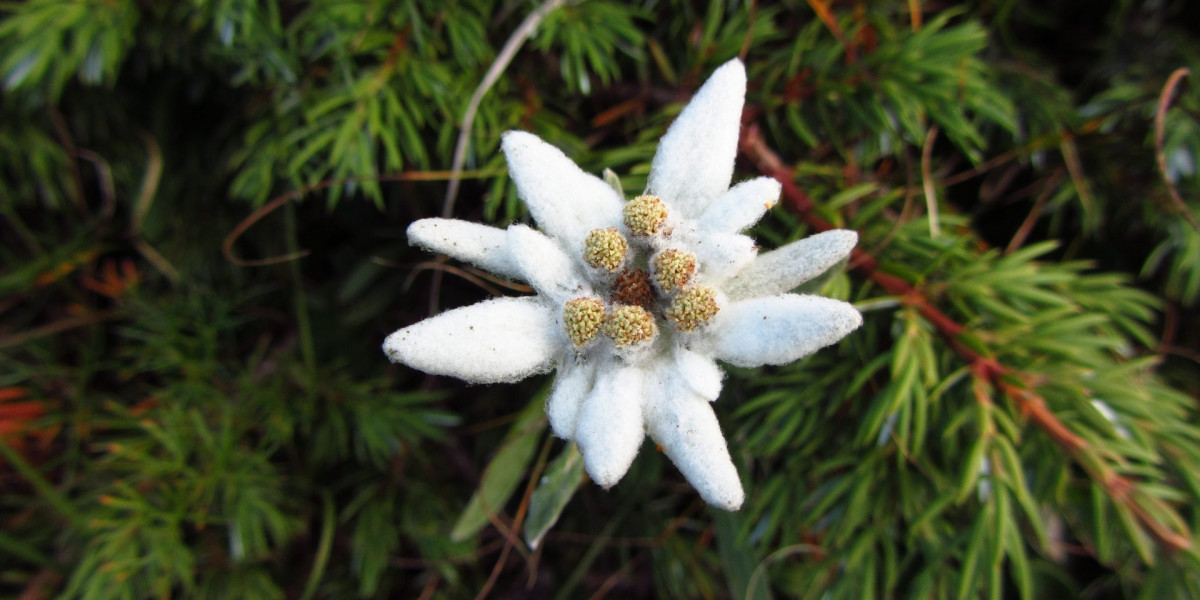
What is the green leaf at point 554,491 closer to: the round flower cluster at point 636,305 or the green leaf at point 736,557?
the round flower cluster at point 636,305

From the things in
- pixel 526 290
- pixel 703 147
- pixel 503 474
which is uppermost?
pixel 703 147

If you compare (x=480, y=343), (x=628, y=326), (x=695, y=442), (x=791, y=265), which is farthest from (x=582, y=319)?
(x=791, y=265)

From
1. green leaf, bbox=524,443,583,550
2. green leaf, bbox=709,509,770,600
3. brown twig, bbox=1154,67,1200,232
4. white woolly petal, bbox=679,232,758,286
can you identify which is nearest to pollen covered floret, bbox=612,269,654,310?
white woolly petal, bbox=679,232,758,286

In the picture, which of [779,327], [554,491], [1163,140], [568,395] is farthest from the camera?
[1163,140]

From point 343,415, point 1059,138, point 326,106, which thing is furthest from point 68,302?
point 1059,138

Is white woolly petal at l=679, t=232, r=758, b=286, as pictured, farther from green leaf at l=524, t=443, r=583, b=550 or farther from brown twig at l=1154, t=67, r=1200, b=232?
brown twig at l=1154, t=67, r=1200, b=232

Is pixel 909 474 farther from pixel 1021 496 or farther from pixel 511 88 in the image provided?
pixel 511 88

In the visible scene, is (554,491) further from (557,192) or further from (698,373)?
(557,192)
